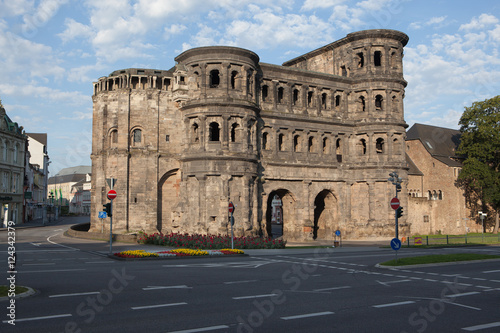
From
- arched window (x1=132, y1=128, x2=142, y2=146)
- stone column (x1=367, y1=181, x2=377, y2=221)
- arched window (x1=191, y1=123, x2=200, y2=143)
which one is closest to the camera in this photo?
arched window (x1=191, y1=123, x2=200, y2=143)

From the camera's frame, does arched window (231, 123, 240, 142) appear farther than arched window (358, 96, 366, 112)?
No

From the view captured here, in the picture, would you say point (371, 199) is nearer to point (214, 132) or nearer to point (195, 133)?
point (214, 132)

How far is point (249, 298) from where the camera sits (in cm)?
1328

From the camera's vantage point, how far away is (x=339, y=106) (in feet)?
162

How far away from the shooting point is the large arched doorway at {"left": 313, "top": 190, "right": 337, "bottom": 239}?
4812cm

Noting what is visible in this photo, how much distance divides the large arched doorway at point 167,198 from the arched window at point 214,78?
28.4 ft

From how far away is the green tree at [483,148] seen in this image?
60062 mm

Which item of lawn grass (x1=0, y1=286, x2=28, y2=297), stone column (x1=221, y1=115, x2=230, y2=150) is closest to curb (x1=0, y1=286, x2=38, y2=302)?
lawn grass (x1=0, y1=286, x2=28, y2=297)

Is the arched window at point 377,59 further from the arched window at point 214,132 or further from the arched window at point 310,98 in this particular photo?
the arched window at point 214,132

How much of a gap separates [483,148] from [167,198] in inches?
1680

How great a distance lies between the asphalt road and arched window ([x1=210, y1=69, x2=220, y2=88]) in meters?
23.5

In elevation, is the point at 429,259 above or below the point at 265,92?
below

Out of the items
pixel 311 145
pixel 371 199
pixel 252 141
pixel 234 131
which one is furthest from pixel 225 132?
pixel 371 199

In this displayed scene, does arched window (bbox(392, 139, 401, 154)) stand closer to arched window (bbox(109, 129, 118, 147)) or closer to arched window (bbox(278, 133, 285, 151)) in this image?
arched window (bbox(278, 133, 285, 151))
